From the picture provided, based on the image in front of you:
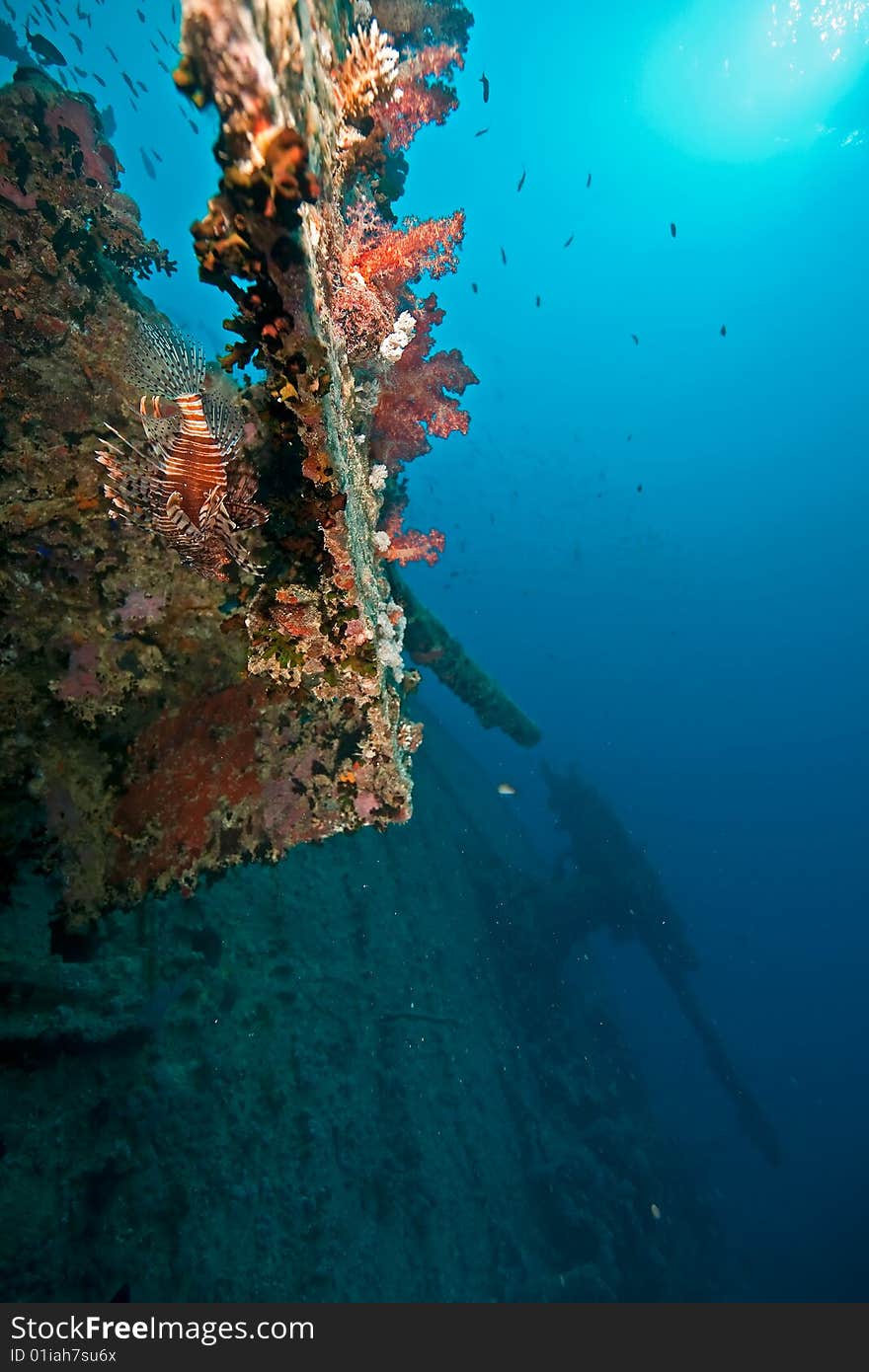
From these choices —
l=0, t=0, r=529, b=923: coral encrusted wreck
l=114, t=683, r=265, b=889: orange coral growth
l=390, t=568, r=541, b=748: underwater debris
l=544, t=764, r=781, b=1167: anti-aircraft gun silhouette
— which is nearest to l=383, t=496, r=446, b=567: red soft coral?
l=390, t=568, r=541, b=748: underwater debris

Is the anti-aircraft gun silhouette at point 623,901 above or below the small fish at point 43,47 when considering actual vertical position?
below

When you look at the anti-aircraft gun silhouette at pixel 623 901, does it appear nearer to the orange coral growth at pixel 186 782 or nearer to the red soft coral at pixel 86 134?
the orange coral growth at pixel 186 782

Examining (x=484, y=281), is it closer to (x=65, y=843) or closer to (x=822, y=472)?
(x=822, y=472)

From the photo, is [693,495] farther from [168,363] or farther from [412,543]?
[168,363]

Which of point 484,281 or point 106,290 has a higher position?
point 484,281

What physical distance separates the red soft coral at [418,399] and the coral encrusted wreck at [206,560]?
1091 millimetres

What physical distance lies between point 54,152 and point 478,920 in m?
13.2

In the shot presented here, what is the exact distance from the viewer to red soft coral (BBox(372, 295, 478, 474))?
4957mm

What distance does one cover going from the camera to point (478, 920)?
13195 millimetres

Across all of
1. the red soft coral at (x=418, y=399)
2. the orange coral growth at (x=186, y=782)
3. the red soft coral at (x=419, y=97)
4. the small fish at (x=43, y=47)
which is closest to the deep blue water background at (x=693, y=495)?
the orange coral growth at (x=186, y=782)

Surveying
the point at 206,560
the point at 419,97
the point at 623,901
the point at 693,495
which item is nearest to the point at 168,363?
the point at 206,560

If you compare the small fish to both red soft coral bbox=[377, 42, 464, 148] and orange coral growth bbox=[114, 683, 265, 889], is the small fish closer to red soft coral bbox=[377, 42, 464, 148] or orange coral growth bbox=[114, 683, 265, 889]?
red soft coral bbox=[377, 42, 464, 148]

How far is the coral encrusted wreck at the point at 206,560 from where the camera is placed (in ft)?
6.31

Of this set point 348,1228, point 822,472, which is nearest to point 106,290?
point 348,1228
